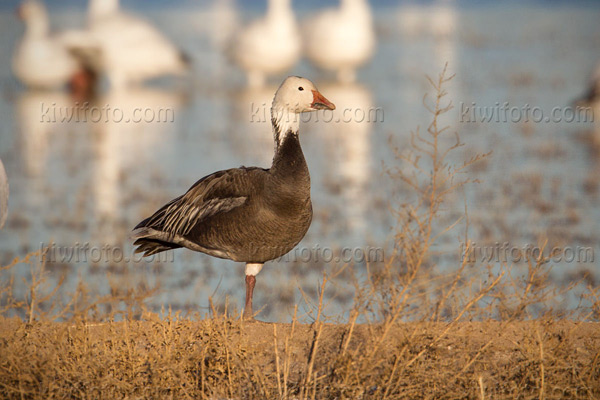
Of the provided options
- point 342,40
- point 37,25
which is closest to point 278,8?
point 342,40

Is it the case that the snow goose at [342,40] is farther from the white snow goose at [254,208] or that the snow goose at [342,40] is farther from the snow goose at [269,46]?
the white snow goose at [254,208]

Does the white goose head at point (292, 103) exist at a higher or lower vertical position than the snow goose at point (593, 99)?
lower

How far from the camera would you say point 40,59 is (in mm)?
21719

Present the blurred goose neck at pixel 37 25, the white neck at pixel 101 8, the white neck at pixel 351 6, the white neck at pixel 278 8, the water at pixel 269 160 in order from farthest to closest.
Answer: the white neck at pixel 101 8 < the white neck at pixel 351 6 < the white neck at pixel 278 8 < the blurred goose neck at pixel 37 25 < the water at pixel 269 160

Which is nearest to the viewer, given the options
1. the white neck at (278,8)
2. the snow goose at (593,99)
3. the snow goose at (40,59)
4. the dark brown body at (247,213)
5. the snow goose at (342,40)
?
the dark brown body at (247,213)

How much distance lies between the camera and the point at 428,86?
875 inches

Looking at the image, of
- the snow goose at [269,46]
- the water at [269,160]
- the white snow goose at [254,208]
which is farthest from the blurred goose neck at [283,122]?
the snow goose at [269,46]

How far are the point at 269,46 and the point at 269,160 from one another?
28.7 ft

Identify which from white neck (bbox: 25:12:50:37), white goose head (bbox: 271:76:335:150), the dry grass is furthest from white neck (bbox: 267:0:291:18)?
the dry grass

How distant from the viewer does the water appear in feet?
31.4

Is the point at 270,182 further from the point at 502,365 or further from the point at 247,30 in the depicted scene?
the point at 247,30

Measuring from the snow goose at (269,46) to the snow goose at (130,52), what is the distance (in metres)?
1.43

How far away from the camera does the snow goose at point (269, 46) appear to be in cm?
2217

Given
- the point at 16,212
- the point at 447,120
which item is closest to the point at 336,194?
the point at 16,212
